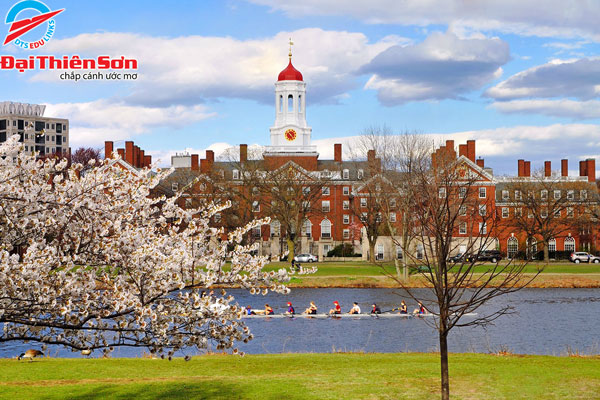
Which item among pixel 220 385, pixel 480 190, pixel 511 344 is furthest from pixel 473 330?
pixel 480 190

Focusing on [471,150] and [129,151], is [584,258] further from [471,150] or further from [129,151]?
[129,151]

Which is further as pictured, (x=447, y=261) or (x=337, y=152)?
(x=337, y=152)

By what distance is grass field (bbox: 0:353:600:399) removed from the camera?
1767 cm

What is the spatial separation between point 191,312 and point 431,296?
45741 mm

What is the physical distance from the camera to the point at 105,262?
38.8 feet

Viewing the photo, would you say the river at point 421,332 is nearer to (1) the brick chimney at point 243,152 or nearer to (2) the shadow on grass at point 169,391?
(2) the shadow on grass at point 169,391

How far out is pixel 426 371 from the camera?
2109 cm

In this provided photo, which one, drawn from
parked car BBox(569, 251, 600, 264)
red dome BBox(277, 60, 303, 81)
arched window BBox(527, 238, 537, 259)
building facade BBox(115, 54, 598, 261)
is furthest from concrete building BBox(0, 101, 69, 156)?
arched window BBox(527, 238, 537, 259)

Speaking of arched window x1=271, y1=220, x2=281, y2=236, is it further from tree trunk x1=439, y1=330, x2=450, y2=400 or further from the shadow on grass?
tree trunk x1=439, y1=330, x2=450, y2=400

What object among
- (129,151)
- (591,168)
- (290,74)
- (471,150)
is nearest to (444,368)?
(471,150)

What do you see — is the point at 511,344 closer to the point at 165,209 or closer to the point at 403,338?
the point at 403,338

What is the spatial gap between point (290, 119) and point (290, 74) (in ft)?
21.8

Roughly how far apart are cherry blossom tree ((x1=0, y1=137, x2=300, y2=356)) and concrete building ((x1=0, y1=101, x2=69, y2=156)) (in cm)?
14972

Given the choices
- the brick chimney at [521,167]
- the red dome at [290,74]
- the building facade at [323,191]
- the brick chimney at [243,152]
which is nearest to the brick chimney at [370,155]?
the building facade at [323,191]
